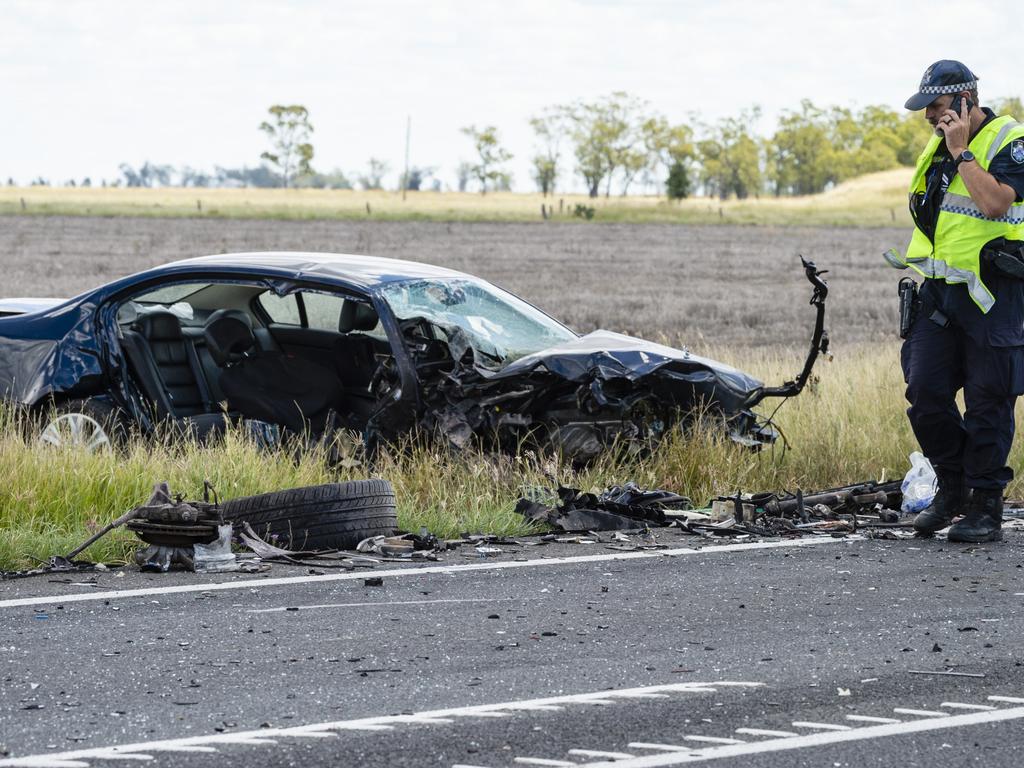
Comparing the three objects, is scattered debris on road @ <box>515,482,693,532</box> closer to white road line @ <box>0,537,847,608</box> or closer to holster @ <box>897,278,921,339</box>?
white road line @ <box>0,537,847,608</box>

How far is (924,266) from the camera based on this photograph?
7172mm

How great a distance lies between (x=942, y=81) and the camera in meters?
7.02

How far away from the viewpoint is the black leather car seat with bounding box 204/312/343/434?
854 centimetres

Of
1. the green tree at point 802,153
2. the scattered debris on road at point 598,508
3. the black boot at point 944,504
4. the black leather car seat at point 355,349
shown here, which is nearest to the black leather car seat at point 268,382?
the black leather car seat at point 355,349

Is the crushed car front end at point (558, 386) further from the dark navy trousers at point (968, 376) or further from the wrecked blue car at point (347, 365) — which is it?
the dark navy trousers at point (968, 376)

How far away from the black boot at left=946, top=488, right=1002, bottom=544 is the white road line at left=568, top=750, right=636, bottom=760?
379 cm

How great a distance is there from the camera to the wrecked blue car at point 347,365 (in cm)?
800

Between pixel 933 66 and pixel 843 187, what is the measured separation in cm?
13007

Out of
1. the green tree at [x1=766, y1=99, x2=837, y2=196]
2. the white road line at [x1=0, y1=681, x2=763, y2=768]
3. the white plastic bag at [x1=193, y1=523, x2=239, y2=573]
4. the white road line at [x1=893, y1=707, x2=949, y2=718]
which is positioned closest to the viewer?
the white road line at [x1=0, y1=681, x2=763, y2=768]

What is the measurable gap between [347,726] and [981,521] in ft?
13.5

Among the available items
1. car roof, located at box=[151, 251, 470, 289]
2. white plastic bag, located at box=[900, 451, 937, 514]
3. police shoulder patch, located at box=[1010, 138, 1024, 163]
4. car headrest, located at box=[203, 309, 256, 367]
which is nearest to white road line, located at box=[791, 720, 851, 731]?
police shoulder patch, located at box=[1010, 138, 1024, 163]

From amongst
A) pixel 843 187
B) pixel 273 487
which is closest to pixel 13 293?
pixel 273 487

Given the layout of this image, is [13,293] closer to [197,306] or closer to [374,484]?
[197,306]

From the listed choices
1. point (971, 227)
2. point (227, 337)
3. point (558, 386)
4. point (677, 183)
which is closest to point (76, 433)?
point (227, 337)
